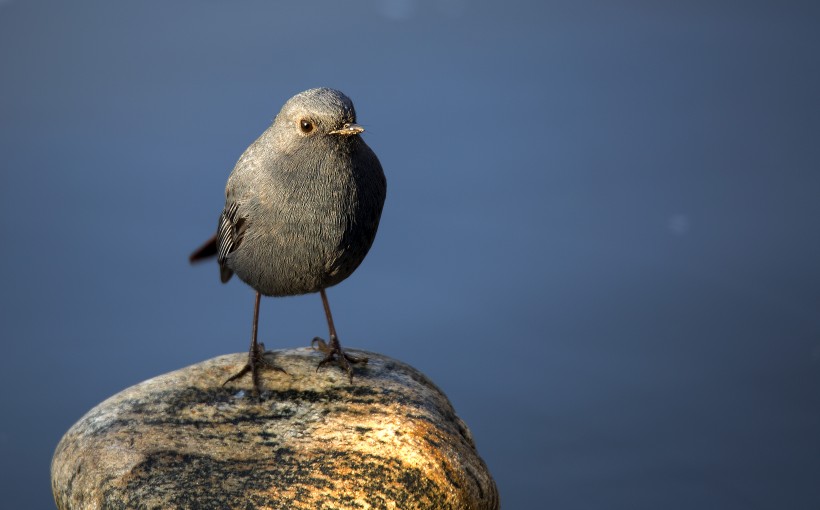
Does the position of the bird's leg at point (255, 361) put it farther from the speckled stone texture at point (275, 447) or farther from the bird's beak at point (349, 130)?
the bird's beak at point (349, 130)

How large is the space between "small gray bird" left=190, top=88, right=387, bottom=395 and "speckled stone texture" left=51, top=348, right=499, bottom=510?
0.62 metres

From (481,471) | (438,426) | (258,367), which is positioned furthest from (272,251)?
(481,471)

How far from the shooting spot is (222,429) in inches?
194

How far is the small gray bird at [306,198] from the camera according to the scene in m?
4.66

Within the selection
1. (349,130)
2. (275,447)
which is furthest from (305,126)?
(275,447)

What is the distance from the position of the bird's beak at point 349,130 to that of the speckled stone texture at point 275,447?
1442 millimetres

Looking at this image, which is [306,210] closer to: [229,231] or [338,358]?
[229,231]

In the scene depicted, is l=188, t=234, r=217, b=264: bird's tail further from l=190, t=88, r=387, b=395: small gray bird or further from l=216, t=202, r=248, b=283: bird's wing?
l=190, t=88, r=387, b=395: small gray bird

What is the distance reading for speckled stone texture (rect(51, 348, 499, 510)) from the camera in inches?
177

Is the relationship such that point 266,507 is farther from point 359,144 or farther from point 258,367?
point 359,144

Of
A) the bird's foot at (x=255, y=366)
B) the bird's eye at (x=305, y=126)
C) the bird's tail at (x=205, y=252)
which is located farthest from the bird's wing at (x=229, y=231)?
the bird's eye at (x=305, y=126)

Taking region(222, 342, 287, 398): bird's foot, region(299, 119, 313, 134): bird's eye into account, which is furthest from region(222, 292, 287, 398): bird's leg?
region(299, 119, 313, 134): bird's eye

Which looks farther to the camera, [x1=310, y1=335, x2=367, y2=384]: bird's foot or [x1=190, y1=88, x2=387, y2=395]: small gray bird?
[x1=310, y1=335, x2=367, y2=384]: bird's foot

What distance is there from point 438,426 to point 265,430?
883mm
